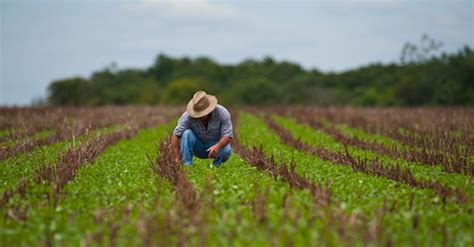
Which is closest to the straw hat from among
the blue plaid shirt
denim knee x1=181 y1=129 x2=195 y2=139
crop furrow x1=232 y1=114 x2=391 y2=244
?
the blue plaid shirt

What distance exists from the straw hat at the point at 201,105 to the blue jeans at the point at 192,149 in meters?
0.47

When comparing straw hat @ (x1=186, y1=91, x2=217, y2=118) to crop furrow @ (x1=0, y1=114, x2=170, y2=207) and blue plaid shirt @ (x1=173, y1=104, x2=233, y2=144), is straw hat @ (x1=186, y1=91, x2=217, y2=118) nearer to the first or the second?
blue plaid shirt @ (x1=173, y1=104, x2=233, y2=144)

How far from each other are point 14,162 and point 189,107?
3.70m

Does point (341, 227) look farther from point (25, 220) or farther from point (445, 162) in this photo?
point (445, 162)

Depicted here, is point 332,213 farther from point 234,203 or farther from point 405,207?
point 234,203

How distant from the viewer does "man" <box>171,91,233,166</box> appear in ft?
28.2

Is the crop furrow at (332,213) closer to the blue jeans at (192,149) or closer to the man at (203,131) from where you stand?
the man at (203,131)

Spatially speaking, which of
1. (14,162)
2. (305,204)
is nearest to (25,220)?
Answer: (305,204)

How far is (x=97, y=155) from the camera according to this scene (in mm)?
10758

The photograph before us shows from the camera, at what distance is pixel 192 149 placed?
916cm

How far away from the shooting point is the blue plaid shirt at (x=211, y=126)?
883cm

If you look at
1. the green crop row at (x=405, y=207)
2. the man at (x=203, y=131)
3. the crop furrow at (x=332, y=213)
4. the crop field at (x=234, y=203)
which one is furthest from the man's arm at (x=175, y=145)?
the green crop row at (x=405, y=207)

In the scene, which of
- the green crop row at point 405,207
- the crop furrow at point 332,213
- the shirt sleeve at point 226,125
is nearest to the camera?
the crop furrow at point 332,213

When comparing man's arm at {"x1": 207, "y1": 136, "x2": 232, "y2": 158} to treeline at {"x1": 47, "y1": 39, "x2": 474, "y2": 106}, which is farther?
treeline at {"x1": 47, "y1": 39, "x2": 474, "y2": 106}
